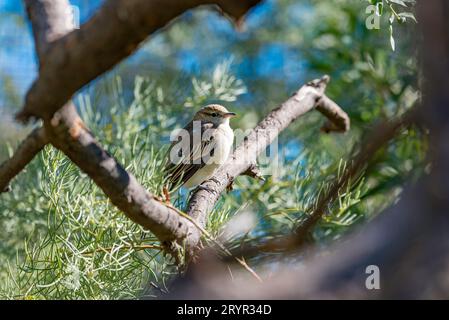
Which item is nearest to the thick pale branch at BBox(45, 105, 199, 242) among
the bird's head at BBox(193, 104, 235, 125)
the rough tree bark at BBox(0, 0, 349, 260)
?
the rough tree bark at BBox(0, 0, 349, 260)

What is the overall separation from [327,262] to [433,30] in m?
0.18

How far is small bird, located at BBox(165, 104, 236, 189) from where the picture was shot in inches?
92.7

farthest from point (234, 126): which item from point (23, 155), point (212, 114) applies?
point (23, 155)

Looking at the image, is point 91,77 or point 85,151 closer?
point 91,77

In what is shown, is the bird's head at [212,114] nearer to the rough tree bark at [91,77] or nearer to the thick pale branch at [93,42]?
the rough tree bark at [91,77]

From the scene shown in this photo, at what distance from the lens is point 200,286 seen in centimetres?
49

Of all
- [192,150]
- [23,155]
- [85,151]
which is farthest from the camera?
[192,150]

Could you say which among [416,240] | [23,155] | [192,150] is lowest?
[416,240]

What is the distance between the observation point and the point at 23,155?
3.42 ft

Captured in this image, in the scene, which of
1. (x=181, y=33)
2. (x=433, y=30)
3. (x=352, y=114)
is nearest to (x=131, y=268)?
(x=433, y=30)

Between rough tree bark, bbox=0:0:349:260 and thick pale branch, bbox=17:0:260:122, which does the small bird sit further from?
thick pale branch, bbox=17:0:260:122

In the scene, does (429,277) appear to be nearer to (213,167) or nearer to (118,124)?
(118,124)

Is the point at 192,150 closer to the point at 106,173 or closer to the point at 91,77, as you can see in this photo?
the point at 106,173

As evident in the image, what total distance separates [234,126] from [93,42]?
7.48 ft
